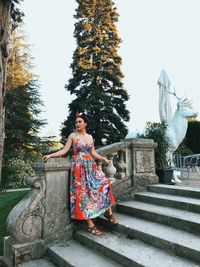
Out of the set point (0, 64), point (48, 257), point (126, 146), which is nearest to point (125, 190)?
point (126, 146)

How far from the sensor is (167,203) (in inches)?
147

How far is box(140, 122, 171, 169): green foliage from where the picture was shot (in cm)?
579

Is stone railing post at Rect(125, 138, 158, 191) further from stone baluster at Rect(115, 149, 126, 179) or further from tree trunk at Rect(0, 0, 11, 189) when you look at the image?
tree trunk at Rect(0, 0, 11, 189)

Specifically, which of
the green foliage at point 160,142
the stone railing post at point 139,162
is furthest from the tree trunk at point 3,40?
the green foliage at point 160,142

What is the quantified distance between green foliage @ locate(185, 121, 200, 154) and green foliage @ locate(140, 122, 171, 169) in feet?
29.3

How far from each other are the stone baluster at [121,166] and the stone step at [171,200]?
45 centimetres

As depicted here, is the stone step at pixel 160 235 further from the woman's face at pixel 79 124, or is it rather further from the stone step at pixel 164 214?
the woman's face at pixel 79 124

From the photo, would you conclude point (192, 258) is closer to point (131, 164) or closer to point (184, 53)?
point (131, 164)

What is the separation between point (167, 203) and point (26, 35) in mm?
20632

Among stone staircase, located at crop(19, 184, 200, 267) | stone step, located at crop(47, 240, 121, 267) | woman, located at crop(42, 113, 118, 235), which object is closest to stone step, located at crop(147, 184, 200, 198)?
stone staircase, located at crop(19, 184, 200, 267)

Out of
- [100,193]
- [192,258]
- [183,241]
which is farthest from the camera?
[100,193]

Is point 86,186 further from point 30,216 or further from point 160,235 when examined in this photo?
point 160,235

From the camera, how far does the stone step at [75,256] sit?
2.74m

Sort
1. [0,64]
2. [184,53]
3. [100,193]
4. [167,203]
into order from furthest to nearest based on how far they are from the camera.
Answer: [184,53], [0,64], [167,203], [100,193]
